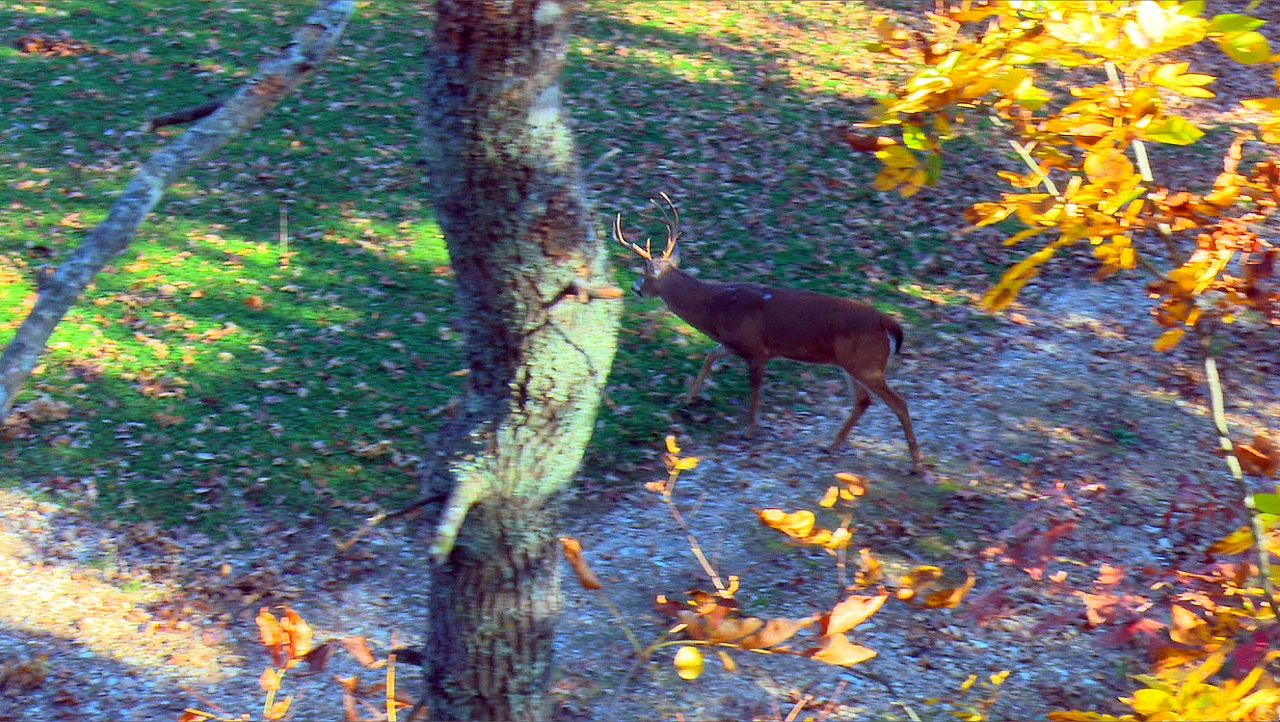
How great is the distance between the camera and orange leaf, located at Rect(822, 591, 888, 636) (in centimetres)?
255

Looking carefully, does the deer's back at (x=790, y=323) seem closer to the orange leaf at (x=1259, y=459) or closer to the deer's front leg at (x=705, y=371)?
the deer's front leg at (x=705, y=371)

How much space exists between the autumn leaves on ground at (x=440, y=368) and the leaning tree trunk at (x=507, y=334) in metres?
0.42

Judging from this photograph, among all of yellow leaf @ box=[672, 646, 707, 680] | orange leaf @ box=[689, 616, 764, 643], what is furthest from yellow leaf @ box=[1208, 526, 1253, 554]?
yellow leaf @ box=[672, 646, 707, 680]

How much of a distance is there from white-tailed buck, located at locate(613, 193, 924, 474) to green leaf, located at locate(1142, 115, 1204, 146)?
4.84 metres

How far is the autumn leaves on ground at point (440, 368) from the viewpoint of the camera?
3518mm

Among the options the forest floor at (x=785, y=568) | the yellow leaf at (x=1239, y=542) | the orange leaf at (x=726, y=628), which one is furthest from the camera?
the forest floor at (x=785, y=568)

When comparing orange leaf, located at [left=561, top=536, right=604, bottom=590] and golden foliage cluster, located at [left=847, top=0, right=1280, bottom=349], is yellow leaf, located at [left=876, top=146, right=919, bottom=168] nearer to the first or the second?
golden foliage cluster, located at [left=847, top=0, right=1280, bottom=349]

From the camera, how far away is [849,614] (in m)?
2.57

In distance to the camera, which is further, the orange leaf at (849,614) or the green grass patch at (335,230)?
the green grass patch at (335,230)

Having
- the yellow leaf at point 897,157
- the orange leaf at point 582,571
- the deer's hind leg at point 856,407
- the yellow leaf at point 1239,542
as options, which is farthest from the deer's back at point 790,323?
the orange leaf at point 582,571

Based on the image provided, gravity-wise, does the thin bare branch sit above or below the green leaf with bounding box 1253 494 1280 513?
above

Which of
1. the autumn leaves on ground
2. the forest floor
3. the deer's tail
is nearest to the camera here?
the autumn leaves on ground

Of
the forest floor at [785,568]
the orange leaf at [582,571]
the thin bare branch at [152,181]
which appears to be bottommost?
the forest floor at [785,568]

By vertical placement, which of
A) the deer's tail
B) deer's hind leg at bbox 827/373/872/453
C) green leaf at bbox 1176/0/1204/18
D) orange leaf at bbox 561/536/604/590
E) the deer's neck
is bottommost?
deer's hind leg at bbox 827/373/872/453
